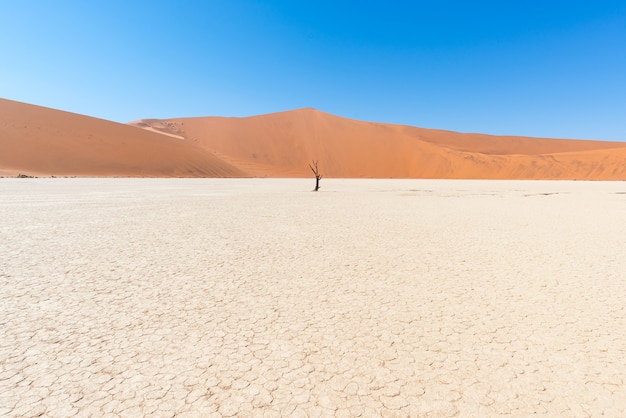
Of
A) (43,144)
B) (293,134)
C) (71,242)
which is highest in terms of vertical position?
(293,134)

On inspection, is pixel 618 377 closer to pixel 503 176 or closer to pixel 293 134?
pixel 503 176

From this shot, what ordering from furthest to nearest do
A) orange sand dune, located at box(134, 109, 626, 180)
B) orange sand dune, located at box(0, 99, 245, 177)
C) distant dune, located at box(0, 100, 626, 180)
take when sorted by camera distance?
orange sand dune, located at box(134, 109, 626, 180) < distant dune, located at box(0, 100, 626, 180) < orange sand dune, located at box(0, 99, 245, 177)

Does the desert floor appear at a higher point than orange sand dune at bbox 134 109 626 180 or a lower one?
lower

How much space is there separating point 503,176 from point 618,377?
88076mm

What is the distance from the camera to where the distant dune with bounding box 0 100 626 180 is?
5284 cm

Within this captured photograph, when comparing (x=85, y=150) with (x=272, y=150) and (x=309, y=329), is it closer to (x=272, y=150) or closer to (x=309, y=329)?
(x=272, y=150)

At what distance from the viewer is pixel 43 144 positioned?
52.0 m

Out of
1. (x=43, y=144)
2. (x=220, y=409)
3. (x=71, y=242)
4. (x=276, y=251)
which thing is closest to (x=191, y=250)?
(x=276, y=251)

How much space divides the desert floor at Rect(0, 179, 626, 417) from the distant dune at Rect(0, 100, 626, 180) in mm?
51954

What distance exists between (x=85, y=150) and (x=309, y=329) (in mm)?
63745

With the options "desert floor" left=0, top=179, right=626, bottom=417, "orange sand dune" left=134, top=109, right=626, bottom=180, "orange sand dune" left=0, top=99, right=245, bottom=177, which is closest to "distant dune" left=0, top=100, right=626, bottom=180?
"orange sand dune" left=0, top=99, right=245, bottom=177

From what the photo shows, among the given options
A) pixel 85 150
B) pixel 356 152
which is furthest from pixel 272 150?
pixel 85 150

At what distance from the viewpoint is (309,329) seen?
134 inches

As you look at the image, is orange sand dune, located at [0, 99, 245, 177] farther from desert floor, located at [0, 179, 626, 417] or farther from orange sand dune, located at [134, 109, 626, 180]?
desert floor, located at [0, 179, 626, 417]
